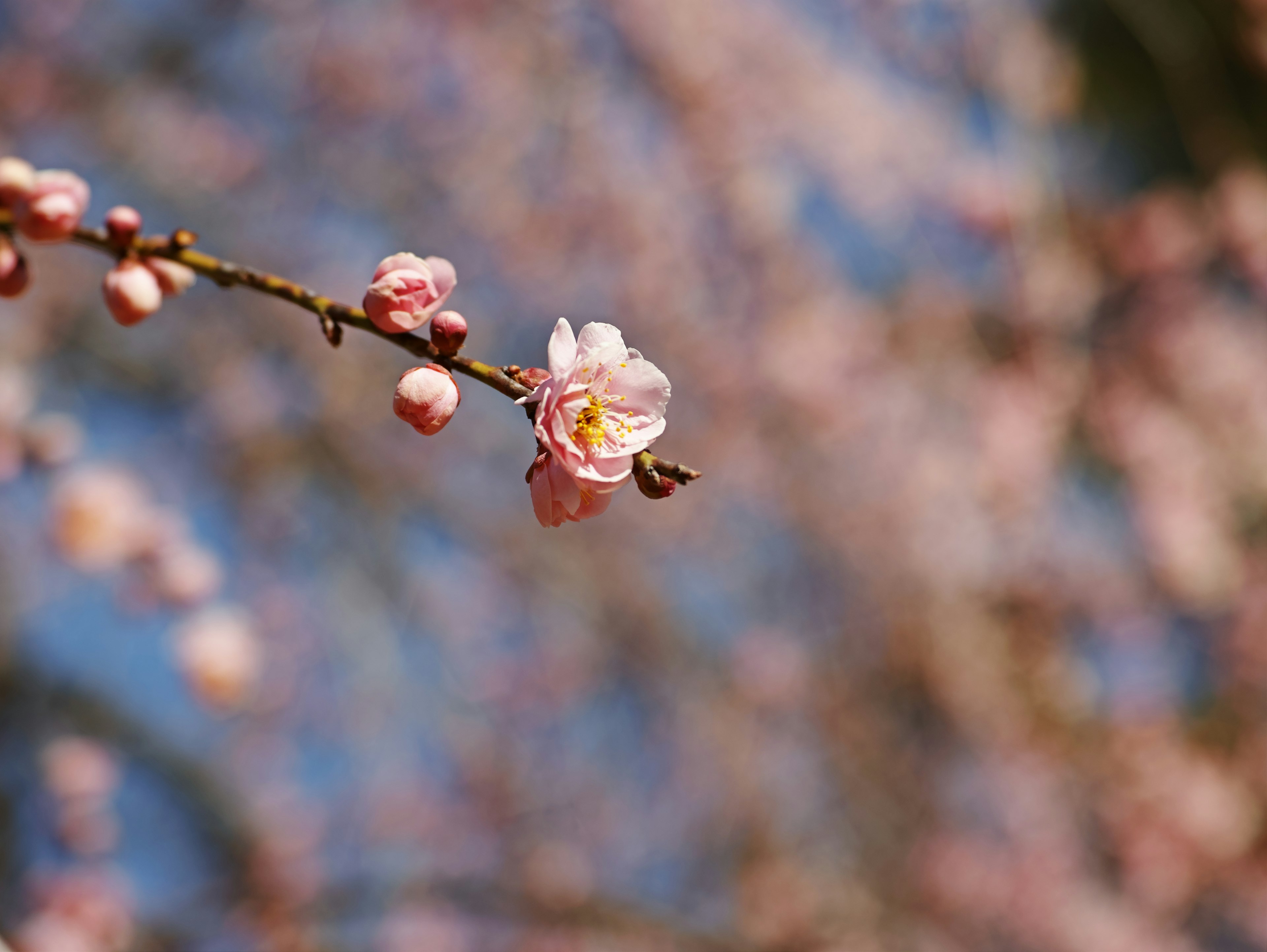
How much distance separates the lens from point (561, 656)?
4.55m

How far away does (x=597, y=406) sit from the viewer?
89 centimetres

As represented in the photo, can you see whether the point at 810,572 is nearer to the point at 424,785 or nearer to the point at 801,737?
the point at 801,737

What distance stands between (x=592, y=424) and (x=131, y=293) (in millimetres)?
486

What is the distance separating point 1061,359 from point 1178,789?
256 cm

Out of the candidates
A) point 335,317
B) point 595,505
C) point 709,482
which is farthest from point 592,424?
point 709,482

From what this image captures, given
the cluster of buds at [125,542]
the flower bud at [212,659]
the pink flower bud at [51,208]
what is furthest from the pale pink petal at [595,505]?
the flower bud at [212,659]

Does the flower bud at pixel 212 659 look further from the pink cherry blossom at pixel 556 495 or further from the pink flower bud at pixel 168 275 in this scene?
the pink cherry blossom at pixel 556 495

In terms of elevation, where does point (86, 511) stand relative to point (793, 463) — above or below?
below

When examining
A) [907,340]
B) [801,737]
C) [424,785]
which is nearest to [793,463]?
[907,340]

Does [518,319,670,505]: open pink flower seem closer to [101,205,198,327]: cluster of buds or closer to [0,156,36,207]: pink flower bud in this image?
[101,205,198,327]: cluster of buds

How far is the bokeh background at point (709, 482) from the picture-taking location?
3.71 metres

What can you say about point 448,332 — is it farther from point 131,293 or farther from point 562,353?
point 131,293

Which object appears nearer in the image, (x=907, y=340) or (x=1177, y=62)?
(x=1177, y=62)

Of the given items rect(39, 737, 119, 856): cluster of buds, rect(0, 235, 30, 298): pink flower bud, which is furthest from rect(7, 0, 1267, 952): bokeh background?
rect(0, 235, 30, 298): pink flower bud
